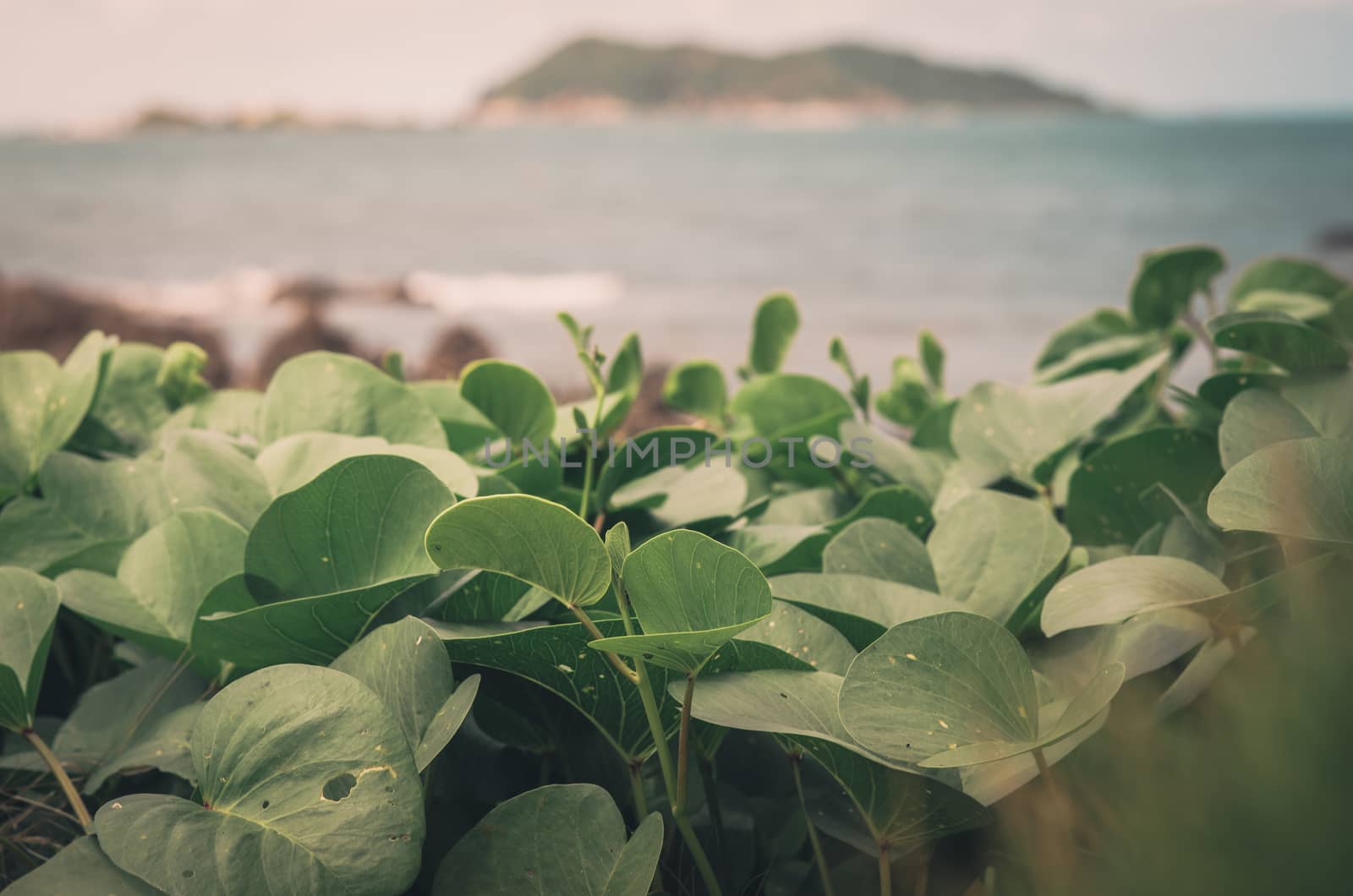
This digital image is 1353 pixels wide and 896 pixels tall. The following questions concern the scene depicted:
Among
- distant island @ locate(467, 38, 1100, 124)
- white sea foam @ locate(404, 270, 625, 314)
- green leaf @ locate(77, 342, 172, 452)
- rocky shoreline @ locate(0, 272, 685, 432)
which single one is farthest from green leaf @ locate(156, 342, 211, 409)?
A: distant island @ locate(467, 38, 1100, 124)

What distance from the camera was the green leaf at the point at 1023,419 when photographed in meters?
0.44

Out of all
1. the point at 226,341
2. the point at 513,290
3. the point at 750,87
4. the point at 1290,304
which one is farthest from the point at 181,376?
the point at 750,87

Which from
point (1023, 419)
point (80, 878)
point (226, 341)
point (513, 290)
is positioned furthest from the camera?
point (513, 290)

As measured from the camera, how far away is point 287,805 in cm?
25

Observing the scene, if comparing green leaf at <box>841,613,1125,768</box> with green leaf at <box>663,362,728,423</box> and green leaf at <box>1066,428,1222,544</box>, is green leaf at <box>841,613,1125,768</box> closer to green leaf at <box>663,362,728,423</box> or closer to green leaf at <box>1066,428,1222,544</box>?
green leaf at <box>1066,428,1222,544</box>

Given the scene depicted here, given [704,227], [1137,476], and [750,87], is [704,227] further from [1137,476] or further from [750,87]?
[750,87]

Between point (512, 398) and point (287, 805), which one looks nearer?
point (287, 805)

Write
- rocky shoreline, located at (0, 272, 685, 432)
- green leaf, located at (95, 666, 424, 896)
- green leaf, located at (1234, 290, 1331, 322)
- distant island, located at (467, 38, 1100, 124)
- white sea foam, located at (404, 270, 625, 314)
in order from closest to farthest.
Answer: green leaf, located at (95, 666, 424, 896), green leaf, located at (1234, 290, 1331, 322), rocky shoreline, located at (0, 272, 685, 432), white sea foam, located at (404, 270, 625, 314), distant island, located at (467, 38, 1100, 124)

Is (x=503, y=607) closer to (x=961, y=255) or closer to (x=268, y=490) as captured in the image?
(x=268, y=490)

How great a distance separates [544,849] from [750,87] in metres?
33.5

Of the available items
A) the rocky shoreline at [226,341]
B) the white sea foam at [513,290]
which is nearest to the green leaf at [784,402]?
the rocky shoreline at [226,341]

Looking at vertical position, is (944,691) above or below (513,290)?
above

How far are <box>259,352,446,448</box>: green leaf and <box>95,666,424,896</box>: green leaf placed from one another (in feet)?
0.54

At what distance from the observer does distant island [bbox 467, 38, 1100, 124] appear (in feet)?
102
